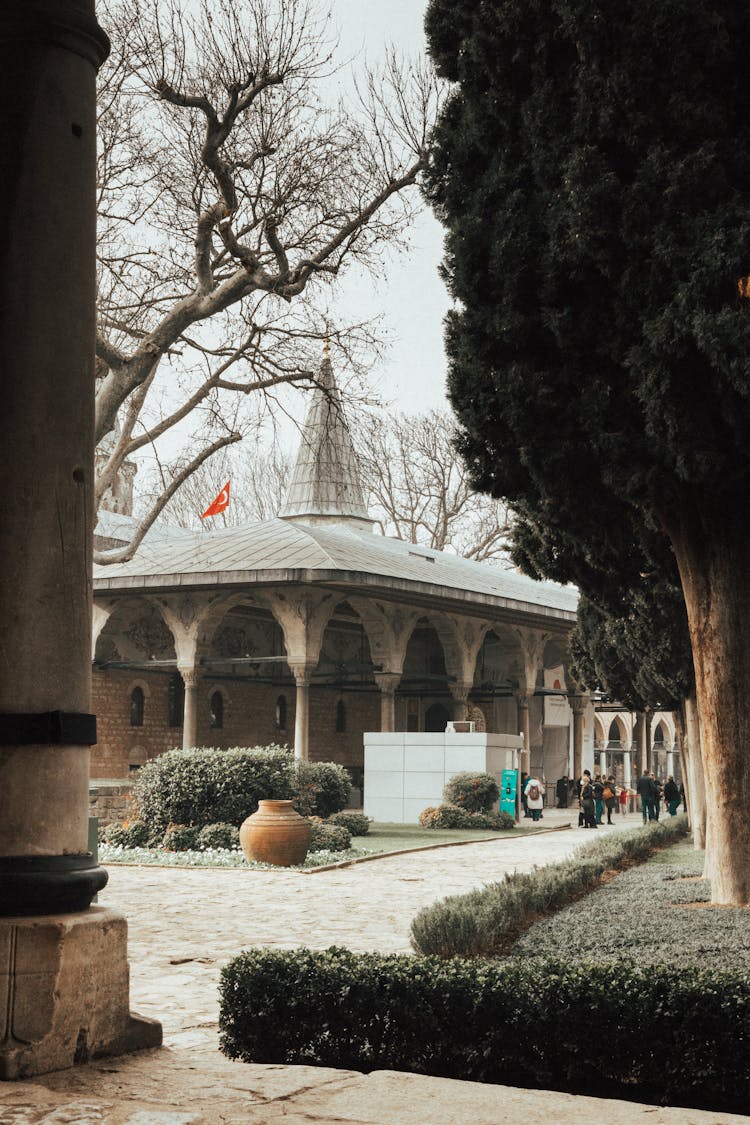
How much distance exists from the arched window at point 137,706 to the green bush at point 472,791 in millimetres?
12002

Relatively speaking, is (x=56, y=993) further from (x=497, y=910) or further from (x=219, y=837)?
(x=219, y=837)

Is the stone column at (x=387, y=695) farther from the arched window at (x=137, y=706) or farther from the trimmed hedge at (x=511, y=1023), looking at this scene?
the trimmed hedge at (x=511, y=1023)

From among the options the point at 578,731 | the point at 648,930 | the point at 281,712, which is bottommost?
the point at 648,930

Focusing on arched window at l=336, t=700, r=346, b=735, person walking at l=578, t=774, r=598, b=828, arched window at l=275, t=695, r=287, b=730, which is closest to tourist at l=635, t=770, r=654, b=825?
person walking at l=578, t=774, r=598, b=828

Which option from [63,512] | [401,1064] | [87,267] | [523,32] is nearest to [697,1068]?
[401,1064]

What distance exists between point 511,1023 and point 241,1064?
1.17 metres

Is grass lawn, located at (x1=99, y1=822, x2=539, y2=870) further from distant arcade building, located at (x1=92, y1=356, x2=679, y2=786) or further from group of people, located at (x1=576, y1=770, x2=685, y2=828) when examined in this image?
distant arcade building, located at (x1=92, y1=356, x2=679, y2=786)

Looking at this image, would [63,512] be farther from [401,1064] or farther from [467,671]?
[467,671]

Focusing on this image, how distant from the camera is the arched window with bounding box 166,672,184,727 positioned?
33219mm

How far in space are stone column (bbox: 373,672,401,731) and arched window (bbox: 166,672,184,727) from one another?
7943 mm

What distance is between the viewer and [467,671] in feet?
96.8

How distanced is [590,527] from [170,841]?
9143 millimetres

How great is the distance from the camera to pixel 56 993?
3.75 metres

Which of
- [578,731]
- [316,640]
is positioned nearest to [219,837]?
[316,640]
